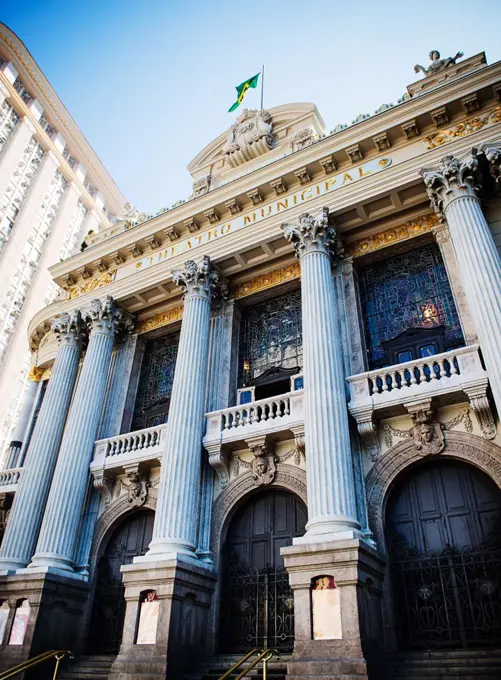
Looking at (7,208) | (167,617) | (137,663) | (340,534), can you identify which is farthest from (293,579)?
(7,208)

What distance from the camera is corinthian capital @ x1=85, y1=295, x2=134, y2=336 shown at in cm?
1581

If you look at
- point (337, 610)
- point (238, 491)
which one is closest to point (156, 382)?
point (238, 491)

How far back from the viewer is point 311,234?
507 inches

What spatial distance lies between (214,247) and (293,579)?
9.13 m

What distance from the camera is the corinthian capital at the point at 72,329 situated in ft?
53.4

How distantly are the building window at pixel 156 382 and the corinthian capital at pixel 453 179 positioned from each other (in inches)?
342

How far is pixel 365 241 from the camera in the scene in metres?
13.9

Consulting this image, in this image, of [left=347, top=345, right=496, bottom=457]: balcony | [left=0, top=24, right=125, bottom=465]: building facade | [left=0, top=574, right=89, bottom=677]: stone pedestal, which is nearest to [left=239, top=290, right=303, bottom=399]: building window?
[left=347, top=345, right=496, bottom=457]: balcony

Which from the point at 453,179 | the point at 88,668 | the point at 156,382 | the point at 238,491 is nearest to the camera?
the point at 88,668

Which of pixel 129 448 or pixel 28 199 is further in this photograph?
pixel 28 199

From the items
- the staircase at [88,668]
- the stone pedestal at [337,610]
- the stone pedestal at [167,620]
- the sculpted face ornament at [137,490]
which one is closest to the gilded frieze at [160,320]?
the sculpted face ornament at [137,490]

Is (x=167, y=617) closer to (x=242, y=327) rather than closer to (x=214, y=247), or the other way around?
(x=242, y=327)

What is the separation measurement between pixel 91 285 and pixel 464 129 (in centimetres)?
1191

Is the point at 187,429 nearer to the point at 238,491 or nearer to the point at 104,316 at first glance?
the point at 238,491
